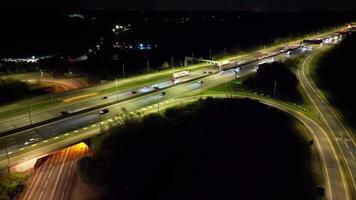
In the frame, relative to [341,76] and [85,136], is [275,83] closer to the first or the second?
[341,76]

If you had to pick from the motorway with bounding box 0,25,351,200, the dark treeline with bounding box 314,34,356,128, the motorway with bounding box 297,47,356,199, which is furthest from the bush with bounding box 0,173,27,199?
the dark treeline with bounding box 314,34,356,128

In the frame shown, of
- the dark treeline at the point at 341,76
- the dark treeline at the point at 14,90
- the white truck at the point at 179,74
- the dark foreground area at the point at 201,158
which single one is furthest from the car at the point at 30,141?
the dark treeline at the point at 341,76

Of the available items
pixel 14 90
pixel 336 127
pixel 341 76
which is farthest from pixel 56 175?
pixel 341 76

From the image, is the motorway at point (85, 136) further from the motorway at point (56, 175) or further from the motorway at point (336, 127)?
the motorway at point (336, 127)

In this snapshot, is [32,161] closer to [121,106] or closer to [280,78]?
[121,106]

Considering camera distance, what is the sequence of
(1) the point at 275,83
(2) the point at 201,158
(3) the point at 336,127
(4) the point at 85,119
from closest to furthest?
(2) the point at 201,158, (4) the point at 85,119, (3) the point at 336,127, (1) the point at 275,83

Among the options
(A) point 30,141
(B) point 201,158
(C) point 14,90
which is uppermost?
(C) point 14,90
